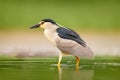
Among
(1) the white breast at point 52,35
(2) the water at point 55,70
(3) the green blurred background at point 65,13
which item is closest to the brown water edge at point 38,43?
(3) the green blurred background at point 65,13

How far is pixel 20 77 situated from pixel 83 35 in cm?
924

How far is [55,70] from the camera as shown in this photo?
46.2ft

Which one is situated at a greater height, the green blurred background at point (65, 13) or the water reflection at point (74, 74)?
the green blurred background at point (65, 13)

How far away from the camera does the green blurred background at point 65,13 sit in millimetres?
23281

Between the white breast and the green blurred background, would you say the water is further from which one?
the green blurred background

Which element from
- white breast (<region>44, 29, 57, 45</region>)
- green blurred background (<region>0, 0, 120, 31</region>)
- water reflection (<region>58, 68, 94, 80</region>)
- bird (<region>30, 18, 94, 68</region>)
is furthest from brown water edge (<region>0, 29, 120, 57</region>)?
water reflection (<region>58, 68, 94, 80</region>)

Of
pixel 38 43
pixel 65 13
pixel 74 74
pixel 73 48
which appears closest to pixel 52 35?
pixel 73 48

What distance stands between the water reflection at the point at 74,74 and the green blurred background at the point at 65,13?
29.6 ft

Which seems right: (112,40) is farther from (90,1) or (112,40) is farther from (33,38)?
(90,1)

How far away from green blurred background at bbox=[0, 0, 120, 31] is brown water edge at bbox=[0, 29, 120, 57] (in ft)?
2.47

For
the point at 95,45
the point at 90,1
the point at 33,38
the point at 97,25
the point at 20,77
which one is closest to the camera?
the point at 20,77

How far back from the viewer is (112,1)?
81.6 feet

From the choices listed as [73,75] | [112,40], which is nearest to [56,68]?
[73,75]

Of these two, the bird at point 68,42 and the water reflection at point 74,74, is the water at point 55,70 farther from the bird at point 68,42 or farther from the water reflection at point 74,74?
the bird at point 68,42
